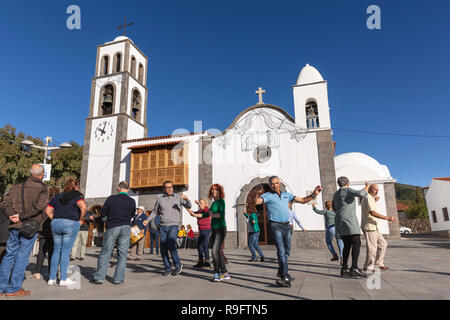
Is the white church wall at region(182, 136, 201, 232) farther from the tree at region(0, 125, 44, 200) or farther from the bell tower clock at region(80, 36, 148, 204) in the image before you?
the tree at region(0, 125, 44, 200)

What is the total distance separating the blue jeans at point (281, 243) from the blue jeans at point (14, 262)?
3395 mm

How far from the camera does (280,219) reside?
425 cm

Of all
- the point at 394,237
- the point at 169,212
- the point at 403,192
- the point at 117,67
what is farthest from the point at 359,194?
the point at 403,192

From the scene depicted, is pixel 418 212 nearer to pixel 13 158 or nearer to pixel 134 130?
pixel 134 130

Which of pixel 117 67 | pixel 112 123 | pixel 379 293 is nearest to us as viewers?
pixel 379 293

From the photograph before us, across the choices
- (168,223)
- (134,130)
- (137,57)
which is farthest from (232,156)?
(137,57)

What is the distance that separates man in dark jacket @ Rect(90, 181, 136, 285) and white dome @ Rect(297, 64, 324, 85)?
12448mm

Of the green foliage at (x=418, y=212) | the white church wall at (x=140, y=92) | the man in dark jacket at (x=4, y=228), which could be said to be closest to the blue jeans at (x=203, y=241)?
the man in dark jacket at (x=4, y=228)

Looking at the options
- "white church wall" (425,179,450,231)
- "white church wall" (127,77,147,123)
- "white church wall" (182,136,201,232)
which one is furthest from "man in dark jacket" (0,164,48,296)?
"white church wall" (425,179,450,231)

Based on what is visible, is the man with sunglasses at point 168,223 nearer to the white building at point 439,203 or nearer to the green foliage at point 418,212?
the white building at point 439,203

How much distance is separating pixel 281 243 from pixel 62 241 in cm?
339

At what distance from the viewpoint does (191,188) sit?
576 inches
